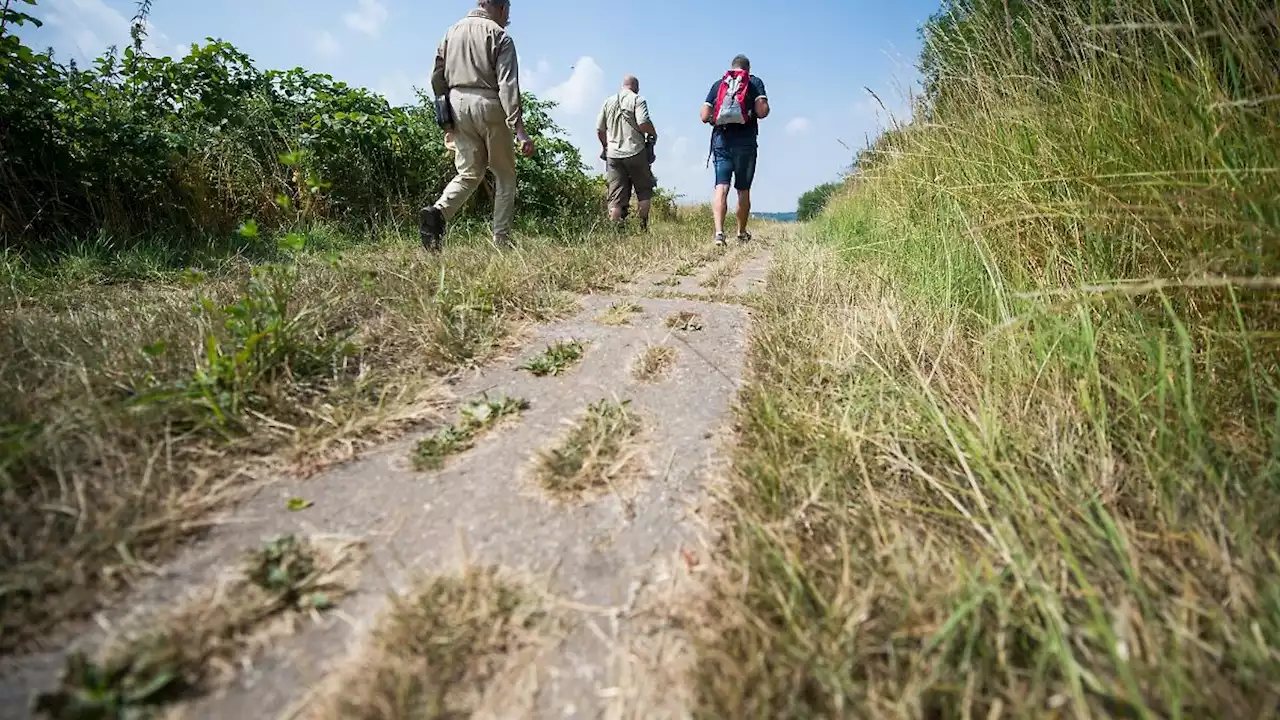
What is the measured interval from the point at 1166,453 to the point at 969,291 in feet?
3.51

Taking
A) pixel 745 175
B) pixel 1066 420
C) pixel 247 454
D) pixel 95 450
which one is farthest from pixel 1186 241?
pixel 745 175

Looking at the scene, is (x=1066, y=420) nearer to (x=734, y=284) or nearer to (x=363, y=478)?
(x=363, y=478)

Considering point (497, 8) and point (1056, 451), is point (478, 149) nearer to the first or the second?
point (497, 8)

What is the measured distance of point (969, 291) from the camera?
1905 mm

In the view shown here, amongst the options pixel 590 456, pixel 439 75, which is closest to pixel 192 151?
pixel 439 75

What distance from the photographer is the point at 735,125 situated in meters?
5.25

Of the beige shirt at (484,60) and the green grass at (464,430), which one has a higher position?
the beige shirt at (484,60)

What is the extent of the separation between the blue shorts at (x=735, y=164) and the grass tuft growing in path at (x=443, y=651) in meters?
5.24

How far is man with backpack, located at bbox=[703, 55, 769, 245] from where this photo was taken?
509 cm

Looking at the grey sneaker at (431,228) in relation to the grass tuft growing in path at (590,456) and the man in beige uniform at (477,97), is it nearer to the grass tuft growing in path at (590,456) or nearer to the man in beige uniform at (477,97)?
the man in beige uniform at (477,97)

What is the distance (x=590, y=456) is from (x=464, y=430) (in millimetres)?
378

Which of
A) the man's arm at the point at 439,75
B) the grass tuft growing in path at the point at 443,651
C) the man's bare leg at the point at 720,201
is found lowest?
the grass tuft growing in path at the point at 443,651

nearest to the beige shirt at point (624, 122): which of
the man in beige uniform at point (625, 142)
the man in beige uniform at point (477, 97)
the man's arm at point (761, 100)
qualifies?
the man in beige uniform at point (625, 142)

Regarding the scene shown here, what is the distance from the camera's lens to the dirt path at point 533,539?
67cm
